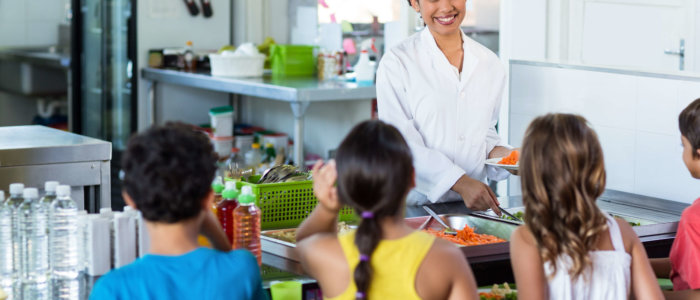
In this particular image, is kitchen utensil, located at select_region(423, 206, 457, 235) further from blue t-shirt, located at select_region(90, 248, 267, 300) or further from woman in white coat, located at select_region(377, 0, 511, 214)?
blue t-shirt, located at select_region(90, 248, 267, 300)

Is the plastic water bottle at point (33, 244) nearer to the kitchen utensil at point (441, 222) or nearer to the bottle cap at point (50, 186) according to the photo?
the bottle cap at point (50, 186)

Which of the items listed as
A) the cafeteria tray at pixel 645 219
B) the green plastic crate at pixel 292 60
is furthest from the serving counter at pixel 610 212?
the green plastic crate at pixel 292 60

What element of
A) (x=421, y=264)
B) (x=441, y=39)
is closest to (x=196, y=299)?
(x=421, y=264)

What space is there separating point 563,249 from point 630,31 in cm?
315

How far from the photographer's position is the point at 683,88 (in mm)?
2930

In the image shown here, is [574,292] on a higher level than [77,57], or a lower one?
lower

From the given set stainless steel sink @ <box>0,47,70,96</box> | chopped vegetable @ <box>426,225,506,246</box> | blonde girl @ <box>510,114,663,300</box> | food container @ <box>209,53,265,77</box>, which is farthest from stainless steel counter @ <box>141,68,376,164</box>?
blonde girl @ <box>510,114,663,300</box>

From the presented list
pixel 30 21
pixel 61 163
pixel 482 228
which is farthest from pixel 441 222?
pixel 30 21

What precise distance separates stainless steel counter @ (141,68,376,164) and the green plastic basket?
218 cm

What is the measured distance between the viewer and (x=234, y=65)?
5.31 metres

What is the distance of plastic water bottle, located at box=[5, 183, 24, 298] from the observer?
204 cm

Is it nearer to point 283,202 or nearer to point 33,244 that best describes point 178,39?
point 283,202

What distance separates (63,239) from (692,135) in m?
1.42

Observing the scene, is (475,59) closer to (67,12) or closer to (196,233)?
(196,233)
